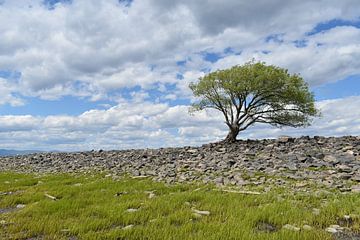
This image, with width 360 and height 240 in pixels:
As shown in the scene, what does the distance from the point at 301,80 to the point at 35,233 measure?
139 ft

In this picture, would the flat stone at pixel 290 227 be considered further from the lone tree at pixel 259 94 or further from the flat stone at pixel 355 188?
the lone tree at pixel 259 94

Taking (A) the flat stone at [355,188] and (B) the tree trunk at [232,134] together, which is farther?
(B) the tree trunk at [232,134]

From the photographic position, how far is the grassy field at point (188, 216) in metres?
7.95

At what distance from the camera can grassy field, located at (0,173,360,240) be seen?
26.1 ft

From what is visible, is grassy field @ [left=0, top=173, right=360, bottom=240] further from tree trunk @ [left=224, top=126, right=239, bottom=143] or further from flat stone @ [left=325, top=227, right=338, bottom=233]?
tree trunk @ [left=224, top=126, right=239, bottom=143]

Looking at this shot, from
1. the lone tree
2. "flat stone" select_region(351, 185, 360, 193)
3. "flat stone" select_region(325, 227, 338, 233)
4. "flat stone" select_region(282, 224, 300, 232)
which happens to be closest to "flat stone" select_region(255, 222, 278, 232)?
"flat stone" select_region(282, 224, 300, 232)

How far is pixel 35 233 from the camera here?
8.48m

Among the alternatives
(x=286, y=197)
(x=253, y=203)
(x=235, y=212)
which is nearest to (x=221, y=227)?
(x=235, y=212)

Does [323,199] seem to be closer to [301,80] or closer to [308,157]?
[308,157]

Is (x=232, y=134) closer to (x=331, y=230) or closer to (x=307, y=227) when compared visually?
(x=307, y=227)

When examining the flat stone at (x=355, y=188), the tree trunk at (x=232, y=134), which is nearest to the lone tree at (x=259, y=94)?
the tree trunk at (x=232, y=134)

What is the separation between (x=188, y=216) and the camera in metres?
9.44

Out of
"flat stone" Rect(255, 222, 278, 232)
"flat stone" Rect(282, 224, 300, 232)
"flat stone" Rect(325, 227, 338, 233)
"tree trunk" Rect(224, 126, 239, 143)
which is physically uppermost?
"tree trunk" Rect(224, 126, 239, 143)

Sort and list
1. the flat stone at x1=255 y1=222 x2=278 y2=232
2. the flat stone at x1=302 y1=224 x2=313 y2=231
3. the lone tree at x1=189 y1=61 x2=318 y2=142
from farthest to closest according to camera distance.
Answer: the lone tree at x1=189 y1=61 x2=318 y2=142 → the flat stone at x1=255 y1=222 x2=278 y2=232 → the flat stone at x1=302 y1=224 x2=313 y2=231
